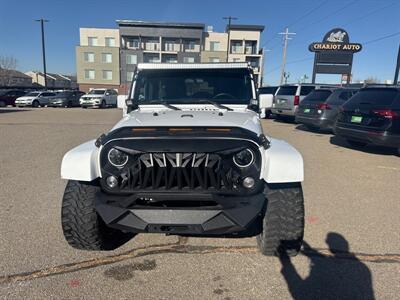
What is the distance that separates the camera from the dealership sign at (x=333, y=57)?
23.8 meters

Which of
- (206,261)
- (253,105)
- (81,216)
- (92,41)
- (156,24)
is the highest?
(156,24)

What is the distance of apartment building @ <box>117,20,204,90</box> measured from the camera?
5094cm

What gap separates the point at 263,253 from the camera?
9.68ft

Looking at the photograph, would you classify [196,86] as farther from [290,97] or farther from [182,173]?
[290,97]

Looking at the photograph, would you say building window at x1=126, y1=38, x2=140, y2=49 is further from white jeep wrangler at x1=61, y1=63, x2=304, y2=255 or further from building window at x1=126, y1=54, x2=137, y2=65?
white jeep wrangler at x1=61, y1=63, x2=304, y2=255

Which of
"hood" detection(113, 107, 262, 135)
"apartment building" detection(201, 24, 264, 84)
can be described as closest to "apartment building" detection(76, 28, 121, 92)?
"apartment building" detection(201, 24, 264, 84)

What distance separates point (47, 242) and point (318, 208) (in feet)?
11.5

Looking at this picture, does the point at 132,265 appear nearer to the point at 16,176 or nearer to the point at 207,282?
the point at 207,282

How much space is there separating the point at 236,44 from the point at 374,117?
50849 mm

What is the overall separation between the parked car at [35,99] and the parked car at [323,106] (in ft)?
80.8

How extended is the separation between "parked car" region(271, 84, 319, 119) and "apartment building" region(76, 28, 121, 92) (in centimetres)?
4541

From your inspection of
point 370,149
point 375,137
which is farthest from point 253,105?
point 370,149

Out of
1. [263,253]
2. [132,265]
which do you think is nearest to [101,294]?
[132,265]

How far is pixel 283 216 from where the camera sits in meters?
2.75
